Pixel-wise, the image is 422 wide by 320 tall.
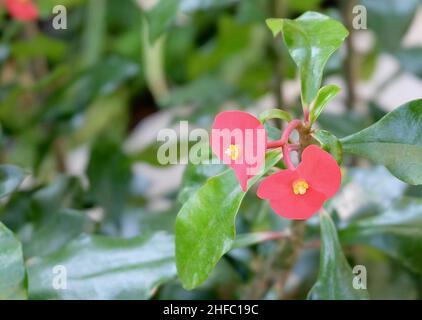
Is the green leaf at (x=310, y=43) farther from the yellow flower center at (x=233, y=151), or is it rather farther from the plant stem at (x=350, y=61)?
the plant stem at (x=350, y=61)

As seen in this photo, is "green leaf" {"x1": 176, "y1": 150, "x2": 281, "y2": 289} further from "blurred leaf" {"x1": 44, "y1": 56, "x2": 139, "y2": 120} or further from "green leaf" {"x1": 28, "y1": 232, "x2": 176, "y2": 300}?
"blurred leaf" {"x1": 44, "y1": 56, "x2": 139, "y2": 120}

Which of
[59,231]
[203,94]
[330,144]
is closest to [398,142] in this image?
[330,144]

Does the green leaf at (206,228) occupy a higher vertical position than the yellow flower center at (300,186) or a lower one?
lower

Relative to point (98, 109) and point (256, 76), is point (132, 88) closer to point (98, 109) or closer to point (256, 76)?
point (98, 109)

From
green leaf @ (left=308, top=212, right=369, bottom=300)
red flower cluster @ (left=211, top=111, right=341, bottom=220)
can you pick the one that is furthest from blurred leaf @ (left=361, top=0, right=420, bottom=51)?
red flower cluster @ (left=211, top=111, right=341, bottom=220)

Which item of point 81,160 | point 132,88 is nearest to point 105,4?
point 132,88

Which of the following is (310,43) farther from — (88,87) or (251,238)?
(88,87)

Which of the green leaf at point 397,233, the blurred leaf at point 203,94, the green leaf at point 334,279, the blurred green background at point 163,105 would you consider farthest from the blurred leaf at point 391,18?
the green leaf at point 334,279
